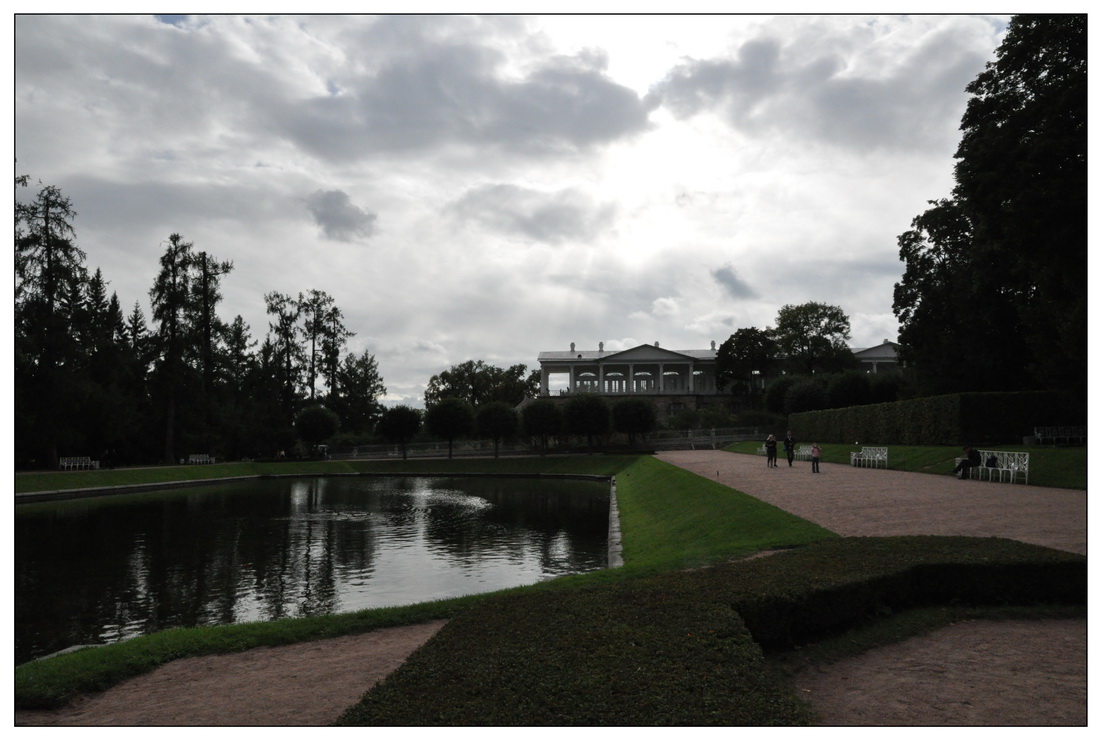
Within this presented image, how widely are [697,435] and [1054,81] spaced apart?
148ft

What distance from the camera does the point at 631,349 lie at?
8781 cm

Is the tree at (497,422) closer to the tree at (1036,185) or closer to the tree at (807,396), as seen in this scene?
the tree at (807,396)

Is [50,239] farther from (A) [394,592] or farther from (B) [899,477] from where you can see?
→ (B) [899,477]

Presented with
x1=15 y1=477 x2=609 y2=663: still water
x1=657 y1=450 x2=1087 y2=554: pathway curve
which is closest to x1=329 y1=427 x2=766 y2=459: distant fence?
x1=15 y1=477 x2=609 y2=663: still water

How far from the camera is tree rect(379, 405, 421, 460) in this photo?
2297 inches

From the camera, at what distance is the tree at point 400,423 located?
5834cm

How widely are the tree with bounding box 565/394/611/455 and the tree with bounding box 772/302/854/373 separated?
2869 centimetres

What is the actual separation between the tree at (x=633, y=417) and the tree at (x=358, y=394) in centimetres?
2733

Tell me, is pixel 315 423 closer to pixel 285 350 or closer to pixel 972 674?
pixel 285 350

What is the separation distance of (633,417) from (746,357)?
28097mm

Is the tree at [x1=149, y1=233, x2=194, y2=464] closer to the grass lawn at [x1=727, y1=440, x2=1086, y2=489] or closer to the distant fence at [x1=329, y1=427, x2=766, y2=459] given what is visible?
the distant fence at [x1=329, y1=427, x2=766, y2=459]

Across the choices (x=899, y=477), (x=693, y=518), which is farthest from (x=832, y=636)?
(x=899, y=477)

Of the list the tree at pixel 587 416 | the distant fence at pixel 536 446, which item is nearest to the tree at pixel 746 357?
the distant fence at pixel 536 446

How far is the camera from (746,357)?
78875 mm
